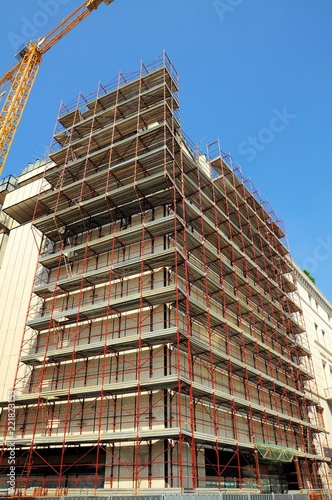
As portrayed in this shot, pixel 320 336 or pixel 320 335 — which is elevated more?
pixel 320 335

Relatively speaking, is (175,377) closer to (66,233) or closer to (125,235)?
(125,235)

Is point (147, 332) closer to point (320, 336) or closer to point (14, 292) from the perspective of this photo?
point (14, 292)

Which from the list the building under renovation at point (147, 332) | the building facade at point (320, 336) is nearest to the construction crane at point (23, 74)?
the building under renovation at point (147, 332)

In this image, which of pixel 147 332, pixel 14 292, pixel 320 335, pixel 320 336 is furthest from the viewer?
pixel 320 335

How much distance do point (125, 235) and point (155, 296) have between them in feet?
17.5

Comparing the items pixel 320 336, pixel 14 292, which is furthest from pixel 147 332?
pixel 320 336

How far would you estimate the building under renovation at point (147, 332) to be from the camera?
19844mm

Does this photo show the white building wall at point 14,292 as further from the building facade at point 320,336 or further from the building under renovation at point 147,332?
the building facade at point 320,336

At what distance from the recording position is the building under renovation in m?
19.8

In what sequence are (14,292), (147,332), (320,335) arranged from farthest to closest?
(320,335) < (14,292) < (147,332)

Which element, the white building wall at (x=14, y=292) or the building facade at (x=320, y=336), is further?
the building facade at (x=320, y=336)

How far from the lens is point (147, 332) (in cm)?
2064

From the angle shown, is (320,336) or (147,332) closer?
(147,332)

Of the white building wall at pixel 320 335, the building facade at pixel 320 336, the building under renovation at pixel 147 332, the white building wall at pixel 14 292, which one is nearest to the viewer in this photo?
the building under renovation at pixel 147 332
